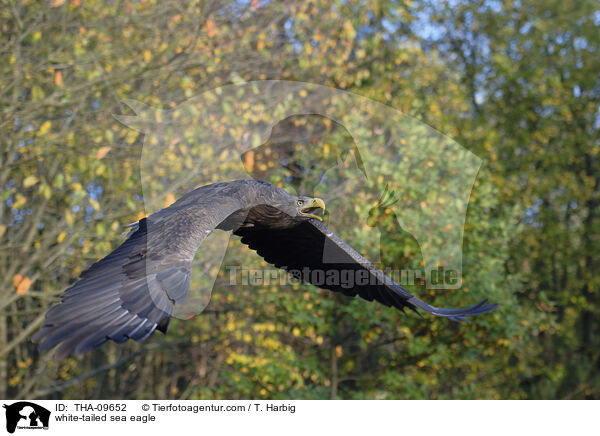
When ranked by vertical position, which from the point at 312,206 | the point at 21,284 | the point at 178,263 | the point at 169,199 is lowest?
the point at 178,263

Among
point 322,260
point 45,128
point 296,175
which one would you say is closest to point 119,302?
point 322,260

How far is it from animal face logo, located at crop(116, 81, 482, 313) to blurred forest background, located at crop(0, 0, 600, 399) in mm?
179

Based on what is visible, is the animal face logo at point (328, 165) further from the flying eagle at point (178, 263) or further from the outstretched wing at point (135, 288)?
the outstretched wing at point (135, 288)

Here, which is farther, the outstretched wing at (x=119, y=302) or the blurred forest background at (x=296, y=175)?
the blurred forest background at (x=296, y=175)

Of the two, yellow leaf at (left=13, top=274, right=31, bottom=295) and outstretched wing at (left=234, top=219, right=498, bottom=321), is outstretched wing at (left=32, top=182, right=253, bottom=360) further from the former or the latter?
yellow leaf at (left=13, top=274, right=31, bottom=295)

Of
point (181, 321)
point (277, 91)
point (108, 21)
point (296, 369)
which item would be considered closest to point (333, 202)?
point (277, 91)

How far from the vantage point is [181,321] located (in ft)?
24.2

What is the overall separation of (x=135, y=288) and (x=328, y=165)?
14.7 feet

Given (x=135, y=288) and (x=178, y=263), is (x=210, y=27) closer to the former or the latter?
(x=178, y=263)

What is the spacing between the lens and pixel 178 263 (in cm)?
283
